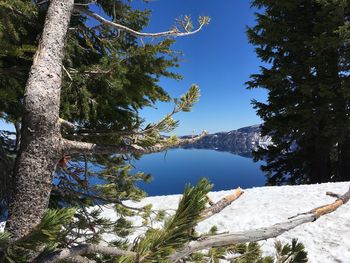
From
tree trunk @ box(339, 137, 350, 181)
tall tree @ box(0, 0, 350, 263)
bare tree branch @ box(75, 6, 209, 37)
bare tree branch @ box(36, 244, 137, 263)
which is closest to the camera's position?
tall tree @ box(0, 0, 350, 263)

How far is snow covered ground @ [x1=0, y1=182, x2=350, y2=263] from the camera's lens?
7.71m

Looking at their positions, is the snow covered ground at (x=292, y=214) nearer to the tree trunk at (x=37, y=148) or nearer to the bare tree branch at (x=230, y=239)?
the bare tree branch at (x=230, y=239)

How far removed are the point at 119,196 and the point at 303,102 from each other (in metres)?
12.8

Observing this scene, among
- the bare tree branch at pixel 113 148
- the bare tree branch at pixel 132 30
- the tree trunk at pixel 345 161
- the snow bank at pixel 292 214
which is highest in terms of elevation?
the bare tree branch at pixel 132 30

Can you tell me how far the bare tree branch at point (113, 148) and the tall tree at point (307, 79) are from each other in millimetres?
11793

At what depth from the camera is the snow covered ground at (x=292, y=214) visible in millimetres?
7715

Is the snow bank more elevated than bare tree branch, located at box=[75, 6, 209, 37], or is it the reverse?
bare tree branch, located at box=[75, 6, 209, 37]

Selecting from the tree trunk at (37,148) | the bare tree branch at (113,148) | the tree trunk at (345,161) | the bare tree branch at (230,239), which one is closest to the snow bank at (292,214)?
the bare tree branch at (113,148)

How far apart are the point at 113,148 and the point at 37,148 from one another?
64 centimetres

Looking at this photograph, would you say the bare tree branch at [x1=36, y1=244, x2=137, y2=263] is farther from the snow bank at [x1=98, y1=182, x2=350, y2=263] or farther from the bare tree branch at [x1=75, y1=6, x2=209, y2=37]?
the snow bank at [x1=98, y1=182, x2=350, y2=263]

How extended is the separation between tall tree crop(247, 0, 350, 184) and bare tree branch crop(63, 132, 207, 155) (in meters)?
11.8

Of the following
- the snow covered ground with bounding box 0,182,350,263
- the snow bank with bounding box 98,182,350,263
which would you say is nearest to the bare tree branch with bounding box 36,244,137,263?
the snow bank with bounding box 98,182,350,263

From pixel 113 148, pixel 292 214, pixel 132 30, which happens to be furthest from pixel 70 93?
pixel 292 214

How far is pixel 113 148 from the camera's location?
3.07 meters
